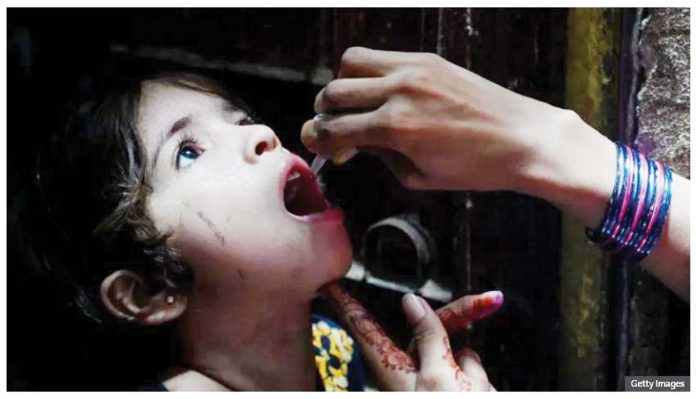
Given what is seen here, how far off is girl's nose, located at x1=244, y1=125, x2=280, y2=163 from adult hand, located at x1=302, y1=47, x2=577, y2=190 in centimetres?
7

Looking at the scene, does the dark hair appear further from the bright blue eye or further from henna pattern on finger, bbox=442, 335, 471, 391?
henna pattern on finger, bbox=442, 335, 471, 391

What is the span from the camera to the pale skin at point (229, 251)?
3.05ft

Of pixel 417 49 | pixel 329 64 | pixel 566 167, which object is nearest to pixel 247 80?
pixel 329 64

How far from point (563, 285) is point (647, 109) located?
9.4 inches

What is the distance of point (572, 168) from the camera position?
89 centimetres

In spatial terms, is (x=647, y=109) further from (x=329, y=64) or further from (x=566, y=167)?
(x=329, y=64)

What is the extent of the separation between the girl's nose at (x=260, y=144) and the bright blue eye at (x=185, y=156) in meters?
0.06

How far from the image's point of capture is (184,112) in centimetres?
96

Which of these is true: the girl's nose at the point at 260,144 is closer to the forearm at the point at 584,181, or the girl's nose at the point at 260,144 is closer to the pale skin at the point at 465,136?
the pale skin at the point at 465,136

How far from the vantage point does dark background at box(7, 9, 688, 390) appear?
1.00 metres

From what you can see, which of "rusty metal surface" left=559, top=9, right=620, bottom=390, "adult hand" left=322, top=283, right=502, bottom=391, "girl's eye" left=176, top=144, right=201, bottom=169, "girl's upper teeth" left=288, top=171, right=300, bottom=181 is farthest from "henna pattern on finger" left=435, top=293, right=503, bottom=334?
"girl's eye" left=176, top=144, right=201, bottom=169

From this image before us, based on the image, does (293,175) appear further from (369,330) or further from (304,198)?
(369,330)

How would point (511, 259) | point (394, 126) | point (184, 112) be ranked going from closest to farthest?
point (394, 126), point (184, 112), point (511, 259)

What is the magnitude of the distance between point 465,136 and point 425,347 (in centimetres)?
25
